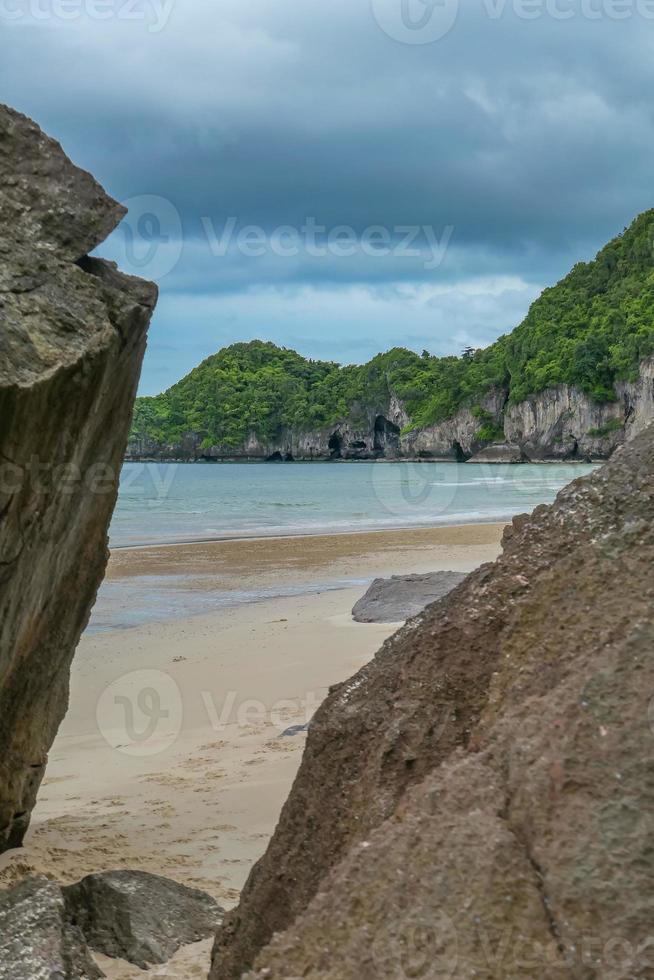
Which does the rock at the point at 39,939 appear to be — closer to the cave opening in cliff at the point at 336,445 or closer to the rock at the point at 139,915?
the rock at the point at 139,915

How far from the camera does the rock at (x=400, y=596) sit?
10891 mm

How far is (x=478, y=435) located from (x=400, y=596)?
105738mm

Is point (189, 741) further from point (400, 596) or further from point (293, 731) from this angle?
point (400, 596)

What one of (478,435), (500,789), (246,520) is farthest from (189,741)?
(478,435)

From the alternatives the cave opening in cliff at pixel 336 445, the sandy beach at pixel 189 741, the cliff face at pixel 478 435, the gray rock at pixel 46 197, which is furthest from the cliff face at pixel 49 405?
the cave opening in cliff at pixel 336 445

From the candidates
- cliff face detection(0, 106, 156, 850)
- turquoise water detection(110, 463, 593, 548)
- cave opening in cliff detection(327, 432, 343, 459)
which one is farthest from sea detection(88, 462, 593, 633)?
cave opening in cliff detection(327, 432, 343, 459)

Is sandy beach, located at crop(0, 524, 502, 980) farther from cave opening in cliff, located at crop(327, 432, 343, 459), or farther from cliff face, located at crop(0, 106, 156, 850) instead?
cave opening in cliff, located at crop(327, 432, 343, 459)

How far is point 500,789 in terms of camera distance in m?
1.92

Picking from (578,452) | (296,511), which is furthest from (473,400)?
(296,511)

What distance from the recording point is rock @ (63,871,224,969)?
11.2 ft

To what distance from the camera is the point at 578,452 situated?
331 feet

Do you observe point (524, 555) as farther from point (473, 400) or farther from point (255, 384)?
point (255, 384)

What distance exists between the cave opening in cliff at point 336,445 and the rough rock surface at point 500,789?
447 feet

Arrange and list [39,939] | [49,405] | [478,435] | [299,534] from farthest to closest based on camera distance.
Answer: [478,435] → [299,534] → [49,405] → [39,939]
